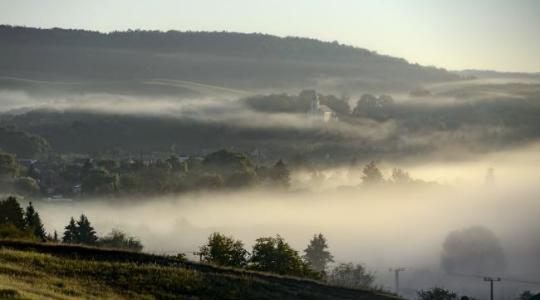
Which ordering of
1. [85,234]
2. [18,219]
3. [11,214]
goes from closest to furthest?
[18,219] → [11,214] → [85,234]

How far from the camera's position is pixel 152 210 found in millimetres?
164625

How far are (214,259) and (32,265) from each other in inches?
1156

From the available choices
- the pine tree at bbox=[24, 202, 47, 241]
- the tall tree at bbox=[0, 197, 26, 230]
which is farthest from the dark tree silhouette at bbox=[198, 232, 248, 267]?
the tall tree at bbox=[0, 197, 26, 230]

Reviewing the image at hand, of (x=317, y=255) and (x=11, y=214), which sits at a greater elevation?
(x=11, y=214)

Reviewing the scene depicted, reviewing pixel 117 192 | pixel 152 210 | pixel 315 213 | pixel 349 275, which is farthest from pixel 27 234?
pixel 315 213

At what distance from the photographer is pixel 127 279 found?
2359 inches

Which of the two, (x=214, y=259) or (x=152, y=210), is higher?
(x=152, y=210)

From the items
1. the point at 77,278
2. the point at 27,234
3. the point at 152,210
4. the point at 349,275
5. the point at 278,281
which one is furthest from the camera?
the point at 152,210

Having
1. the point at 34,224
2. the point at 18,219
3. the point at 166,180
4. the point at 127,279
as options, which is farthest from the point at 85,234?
the point at 166,180

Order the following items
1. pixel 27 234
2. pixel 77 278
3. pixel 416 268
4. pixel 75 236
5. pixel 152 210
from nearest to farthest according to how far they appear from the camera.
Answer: pixel 77 278 → pixel 27 234 → pixel 75 236 → pixel 416 268 → pixel 152 210

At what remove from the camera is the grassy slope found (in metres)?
54.6

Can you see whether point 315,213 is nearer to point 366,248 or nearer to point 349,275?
point 366,248

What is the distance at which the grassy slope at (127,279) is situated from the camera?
2151 inches

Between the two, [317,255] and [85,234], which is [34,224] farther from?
[317,255]
